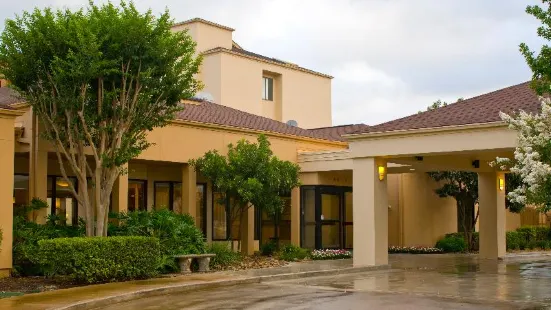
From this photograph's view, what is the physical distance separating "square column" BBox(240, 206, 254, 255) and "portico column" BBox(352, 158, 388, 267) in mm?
4510

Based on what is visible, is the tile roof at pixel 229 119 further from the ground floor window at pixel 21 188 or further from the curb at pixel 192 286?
the curb at pixel 192 286

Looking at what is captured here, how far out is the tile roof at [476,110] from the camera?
1978cm

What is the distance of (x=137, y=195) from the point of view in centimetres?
2494

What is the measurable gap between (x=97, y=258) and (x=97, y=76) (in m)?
4.35

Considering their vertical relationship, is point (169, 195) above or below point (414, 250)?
above

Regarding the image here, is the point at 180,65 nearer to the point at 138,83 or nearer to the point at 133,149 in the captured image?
the point at 138,83

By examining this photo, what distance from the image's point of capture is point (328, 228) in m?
27.3

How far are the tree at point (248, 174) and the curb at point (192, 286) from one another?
365 centimetres

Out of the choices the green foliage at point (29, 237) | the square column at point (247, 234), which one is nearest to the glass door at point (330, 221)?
the square column at point (247, 234)

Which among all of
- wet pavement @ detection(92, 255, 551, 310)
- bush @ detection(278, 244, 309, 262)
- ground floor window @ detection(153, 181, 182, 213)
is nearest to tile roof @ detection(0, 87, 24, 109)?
ground floor window @ detection(153, 181, 182, 213)

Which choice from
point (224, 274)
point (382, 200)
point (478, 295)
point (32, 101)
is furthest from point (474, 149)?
point (32, 101)

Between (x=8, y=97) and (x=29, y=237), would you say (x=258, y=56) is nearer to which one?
(x=8, y=97)

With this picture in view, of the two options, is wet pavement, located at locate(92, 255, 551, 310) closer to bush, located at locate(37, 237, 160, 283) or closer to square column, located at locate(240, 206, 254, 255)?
bush, located at locate(37, 237, 160, 283)

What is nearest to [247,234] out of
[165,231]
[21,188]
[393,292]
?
[165,231]
